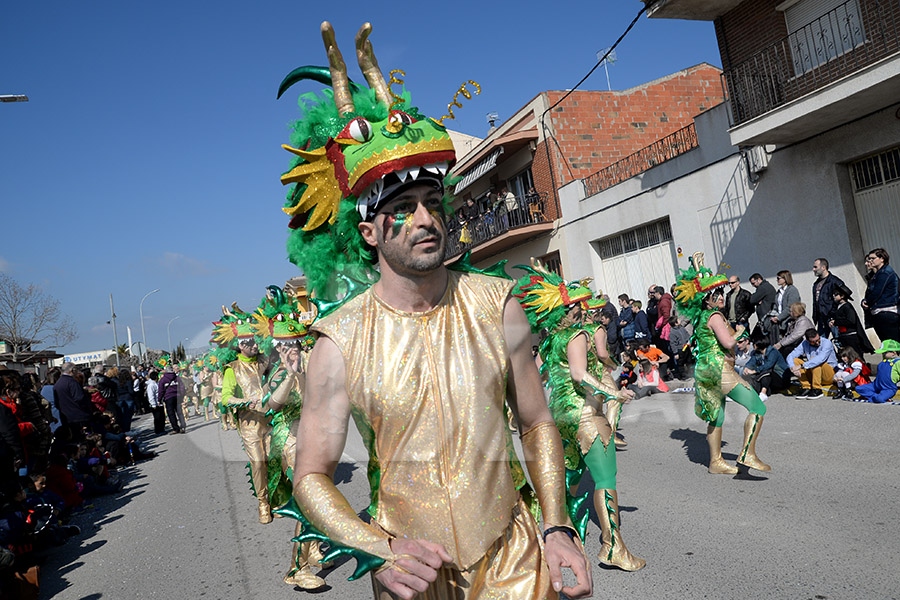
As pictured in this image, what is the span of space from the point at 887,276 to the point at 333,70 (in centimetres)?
972

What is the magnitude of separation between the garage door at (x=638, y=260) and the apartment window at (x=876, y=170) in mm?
4905

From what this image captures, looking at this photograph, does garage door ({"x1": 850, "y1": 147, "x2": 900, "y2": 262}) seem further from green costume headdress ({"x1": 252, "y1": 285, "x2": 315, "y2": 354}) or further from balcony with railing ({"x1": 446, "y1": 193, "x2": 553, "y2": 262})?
balcony with railing ({"x1": 446, "y1": 193, "x2": 553, "y2": 262})

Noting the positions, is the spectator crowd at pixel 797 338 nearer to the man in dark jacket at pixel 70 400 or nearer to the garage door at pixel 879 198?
the garage door at pixel 879 198

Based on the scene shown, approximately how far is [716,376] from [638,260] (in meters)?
11.4

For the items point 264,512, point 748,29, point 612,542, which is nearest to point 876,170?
point 748,29

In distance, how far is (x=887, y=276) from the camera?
9578 millimetres

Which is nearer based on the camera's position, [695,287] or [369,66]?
[369,66]

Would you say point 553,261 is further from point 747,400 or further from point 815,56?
point 747,400

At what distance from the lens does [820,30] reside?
475 inches

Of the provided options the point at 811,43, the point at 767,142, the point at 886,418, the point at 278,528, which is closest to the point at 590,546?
the point at 278,528

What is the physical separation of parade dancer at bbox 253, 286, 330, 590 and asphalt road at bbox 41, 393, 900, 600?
0.72 ft

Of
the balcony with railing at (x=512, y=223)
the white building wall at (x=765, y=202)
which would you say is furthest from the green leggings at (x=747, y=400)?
the balcony with railing at (x=512, y=223)

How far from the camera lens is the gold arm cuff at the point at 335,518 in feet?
5.94

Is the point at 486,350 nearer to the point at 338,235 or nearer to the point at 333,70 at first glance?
the point at 338,235
